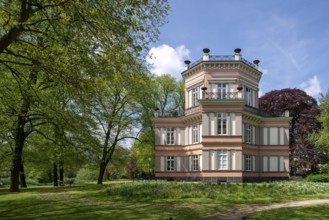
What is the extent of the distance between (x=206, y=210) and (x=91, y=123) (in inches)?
298

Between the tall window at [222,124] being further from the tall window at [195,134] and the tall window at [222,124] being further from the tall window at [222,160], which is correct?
the tall window at [195,134]

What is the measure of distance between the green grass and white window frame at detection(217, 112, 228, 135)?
2013 centimetres

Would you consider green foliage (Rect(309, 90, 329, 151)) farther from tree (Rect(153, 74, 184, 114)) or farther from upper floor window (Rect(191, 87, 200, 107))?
tree (Rect(153, 74, 184, 114))

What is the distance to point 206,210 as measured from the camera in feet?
45.3

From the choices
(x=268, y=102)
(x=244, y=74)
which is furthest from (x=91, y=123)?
(x=268, y=102)

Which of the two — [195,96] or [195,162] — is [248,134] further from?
[195,96]

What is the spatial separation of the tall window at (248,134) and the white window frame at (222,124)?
351 centimetres

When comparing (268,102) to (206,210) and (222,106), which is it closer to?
(222,106)

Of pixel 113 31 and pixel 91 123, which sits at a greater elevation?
pixel 113 31

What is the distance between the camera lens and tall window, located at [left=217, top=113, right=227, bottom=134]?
3466 cm

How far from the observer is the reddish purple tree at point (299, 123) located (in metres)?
47.1

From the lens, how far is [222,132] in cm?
3472

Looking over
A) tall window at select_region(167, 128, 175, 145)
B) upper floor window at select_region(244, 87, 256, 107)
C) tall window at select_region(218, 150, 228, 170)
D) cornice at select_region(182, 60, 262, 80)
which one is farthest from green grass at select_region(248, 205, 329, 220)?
tall window at select_region(167, 128, 175, 145)

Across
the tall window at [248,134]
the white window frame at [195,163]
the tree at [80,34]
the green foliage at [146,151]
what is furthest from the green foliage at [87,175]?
the tree at [80,34]
